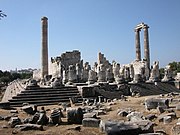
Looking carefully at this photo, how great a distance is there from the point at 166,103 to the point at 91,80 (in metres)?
11.2

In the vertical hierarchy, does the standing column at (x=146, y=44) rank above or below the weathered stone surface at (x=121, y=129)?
above

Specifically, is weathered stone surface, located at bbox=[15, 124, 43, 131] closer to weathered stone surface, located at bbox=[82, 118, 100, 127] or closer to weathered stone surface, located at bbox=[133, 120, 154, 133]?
weathered stone surface, located at bbox=[82, 118, 100, 127]

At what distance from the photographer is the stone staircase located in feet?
51.3

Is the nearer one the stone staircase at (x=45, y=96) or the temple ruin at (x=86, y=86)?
the stone staircase at (x=45, y=96)

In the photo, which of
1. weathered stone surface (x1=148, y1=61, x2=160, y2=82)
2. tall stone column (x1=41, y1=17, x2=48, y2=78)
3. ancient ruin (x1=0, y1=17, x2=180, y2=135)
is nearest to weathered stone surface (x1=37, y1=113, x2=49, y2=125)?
ancient ruin (x1=0, y1=17, x2=180, y2=135)

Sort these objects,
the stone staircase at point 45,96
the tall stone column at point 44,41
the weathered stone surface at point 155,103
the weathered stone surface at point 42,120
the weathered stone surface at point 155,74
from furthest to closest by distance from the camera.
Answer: the tall stone column at point 44,41
the weathered stone surface at point 155,74
the stone staircase at point 45,96
the weathered stone surface at point 155,103
the weathered stone surface at point 42,120

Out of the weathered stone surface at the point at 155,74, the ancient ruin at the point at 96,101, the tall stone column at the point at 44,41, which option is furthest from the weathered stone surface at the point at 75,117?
the tall stone column at the point at 44,41

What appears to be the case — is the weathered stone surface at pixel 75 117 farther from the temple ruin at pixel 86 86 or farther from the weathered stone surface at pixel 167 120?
the temple ruin at pixel 86 86

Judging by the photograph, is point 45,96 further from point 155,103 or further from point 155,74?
point 155,74

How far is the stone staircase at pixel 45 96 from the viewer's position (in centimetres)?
1565

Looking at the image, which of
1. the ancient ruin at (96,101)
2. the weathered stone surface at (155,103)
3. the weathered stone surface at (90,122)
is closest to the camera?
the ancient ruin at (96,101)

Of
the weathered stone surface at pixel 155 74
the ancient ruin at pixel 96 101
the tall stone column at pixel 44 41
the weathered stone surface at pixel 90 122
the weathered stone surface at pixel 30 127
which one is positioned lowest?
the weathered stone surface at pixel 30 127

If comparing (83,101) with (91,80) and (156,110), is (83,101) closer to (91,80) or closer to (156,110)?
(91,80)

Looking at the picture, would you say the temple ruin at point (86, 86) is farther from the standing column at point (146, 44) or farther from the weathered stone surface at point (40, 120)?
the weathered stone surface at point (40, 120)
